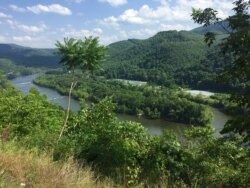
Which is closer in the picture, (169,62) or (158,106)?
(158,106)

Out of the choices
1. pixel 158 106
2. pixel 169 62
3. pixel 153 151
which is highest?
pixel 153 151

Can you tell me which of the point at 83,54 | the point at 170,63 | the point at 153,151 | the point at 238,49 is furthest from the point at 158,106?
the point at 238,49

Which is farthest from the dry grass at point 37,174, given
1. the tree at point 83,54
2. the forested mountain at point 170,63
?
the forested mountain at point 170,63

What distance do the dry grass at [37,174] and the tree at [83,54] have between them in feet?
39.5

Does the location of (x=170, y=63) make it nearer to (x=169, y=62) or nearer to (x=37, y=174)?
(x=169, y=62)

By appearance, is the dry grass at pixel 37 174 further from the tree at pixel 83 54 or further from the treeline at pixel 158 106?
the treeline at pixel 158 106

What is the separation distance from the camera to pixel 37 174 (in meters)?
4.46

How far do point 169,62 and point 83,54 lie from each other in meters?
133

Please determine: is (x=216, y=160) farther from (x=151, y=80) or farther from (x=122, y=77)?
(x=122, y=77)

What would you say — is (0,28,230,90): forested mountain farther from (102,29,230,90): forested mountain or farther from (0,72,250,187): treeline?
(0,72,250,187): treeline

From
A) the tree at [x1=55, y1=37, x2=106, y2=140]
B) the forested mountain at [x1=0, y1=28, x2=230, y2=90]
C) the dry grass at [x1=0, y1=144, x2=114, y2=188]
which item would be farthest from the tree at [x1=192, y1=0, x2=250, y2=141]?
the forested mountain at [x1=0, y1=28, x2=230, y2=90]

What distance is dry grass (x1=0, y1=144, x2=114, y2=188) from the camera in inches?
163

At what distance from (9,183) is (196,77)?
114 meters

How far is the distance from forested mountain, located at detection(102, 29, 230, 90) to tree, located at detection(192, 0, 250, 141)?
91.2m
